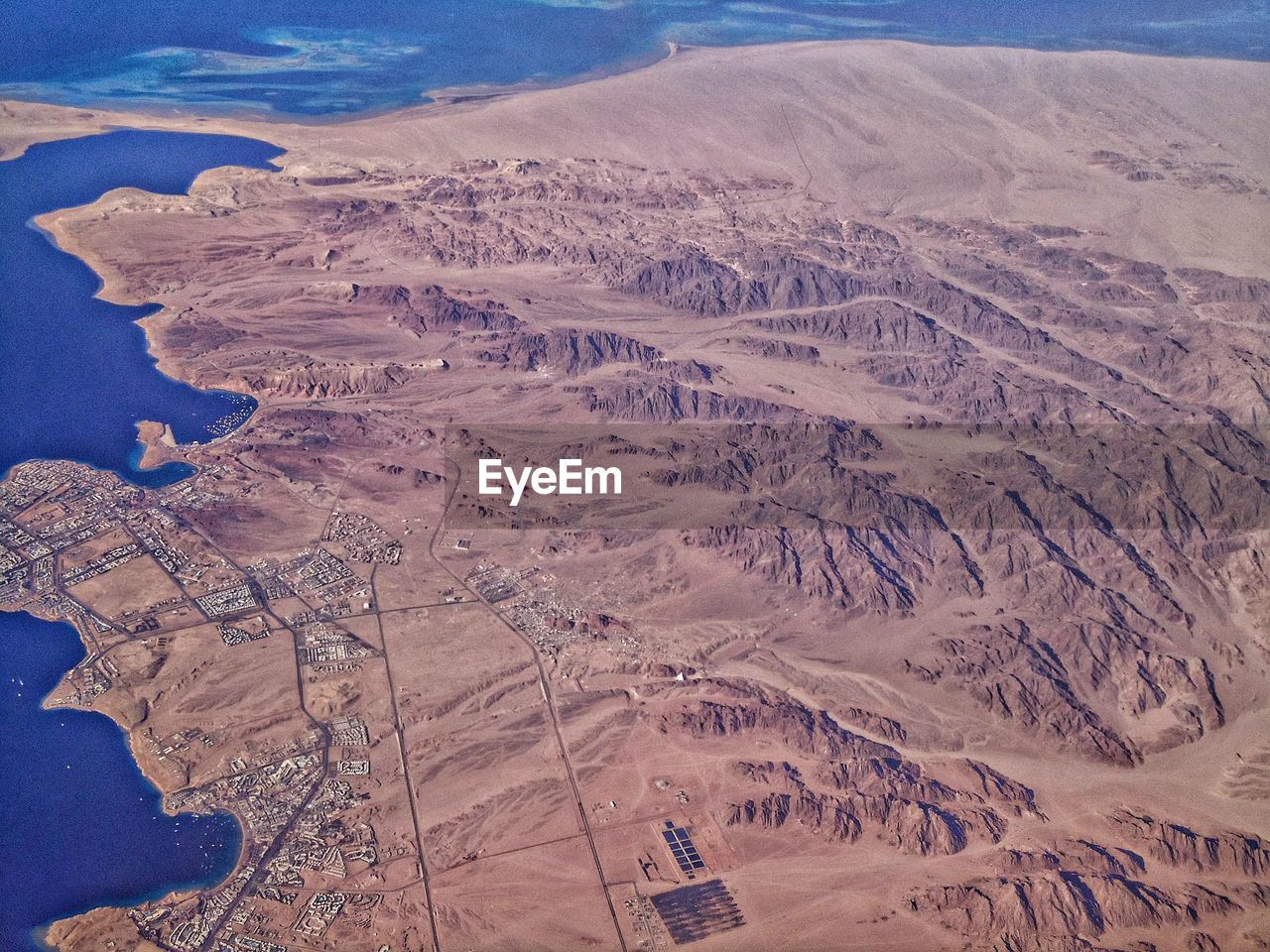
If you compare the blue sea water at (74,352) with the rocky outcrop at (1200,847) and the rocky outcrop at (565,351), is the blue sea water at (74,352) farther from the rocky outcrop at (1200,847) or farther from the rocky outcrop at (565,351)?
the rocky outcrop at (1200,847)

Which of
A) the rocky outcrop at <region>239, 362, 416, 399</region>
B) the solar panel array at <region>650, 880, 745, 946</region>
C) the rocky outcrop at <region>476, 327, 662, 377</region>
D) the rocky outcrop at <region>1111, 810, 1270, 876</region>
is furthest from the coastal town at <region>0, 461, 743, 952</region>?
the rocky outcrop at <region>476, 327, 662, 377</region>

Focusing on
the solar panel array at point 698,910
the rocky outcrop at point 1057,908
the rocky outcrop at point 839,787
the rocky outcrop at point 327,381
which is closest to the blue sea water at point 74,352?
the rocky outcrop at point 327,381

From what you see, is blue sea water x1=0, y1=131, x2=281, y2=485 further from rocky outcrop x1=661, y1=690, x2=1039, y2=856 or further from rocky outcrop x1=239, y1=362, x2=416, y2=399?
rocky outcrop x1=661, y1=690, x2=1039, y2=856

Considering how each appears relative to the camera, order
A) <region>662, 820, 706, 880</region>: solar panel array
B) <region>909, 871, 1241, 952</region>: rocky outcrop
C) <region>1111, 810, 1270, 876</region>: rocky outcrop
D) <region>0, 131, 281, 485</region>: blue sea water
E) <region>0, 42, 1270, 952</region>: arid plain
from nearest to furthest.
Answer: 1. <region>909, 871, 1241, 952</region>: rocky outcrop
2. <region>0, 42, 1270, 952</region>: arid plain
3. <region>662, 820, 706, 880</region>: solar panel array
4. <region>1111, 810, 1270, 876</region>: rocky outcrop
5. <region>0, 131, 281, 485</region>: blue sea water

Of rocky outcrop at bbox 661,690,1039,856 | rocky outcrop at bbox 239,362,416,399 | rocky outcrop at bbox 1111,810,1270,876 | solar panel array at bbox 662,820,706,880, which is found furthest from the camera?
rocky outcrop at bbox 239,362,416,399

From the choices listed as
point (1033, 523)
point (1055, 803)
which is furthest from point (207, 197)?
point (1055, 803)

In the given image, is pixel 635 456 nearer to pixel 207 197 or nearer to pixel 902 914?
pixel 902 914

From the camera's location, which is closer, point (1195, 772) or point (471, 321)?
point (1195, 772)
